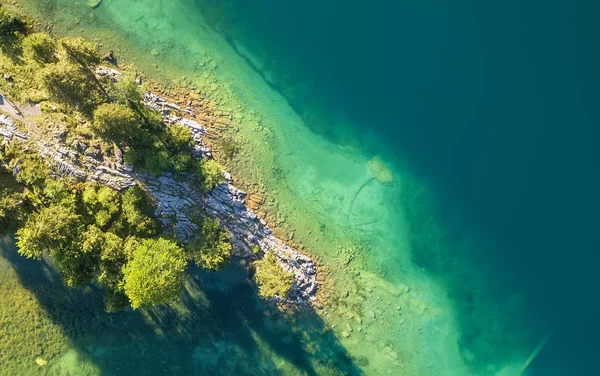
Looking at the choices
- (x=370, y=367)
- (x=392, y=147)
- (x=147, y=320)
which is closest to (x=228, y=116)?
(x=392, y=147)

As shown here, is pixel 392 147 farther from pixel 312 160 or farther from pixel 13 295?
pixel 13 295

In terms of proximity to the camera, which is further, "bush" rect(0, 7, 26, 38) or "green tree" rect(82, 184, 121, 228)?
"bush" rect(0, 7, 26, 38)

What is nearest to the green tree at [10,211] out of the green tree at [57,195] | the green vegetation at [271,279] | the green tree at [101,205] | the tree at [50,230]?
the tree at [50,230]

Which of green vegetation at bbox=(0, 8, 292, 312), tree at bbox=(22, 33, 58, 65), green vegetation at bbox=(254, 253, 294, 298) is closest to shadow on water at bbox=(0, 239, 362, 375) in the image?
green vegetation at bbox=(254, 253, 294, 298)

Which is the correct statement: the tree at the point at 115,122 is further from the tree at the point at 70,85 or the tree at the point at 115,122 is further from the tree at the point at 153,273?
the tree at the point at 153,273

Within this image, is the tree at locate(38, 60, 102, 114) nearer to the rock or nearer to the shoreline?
the shoreline
